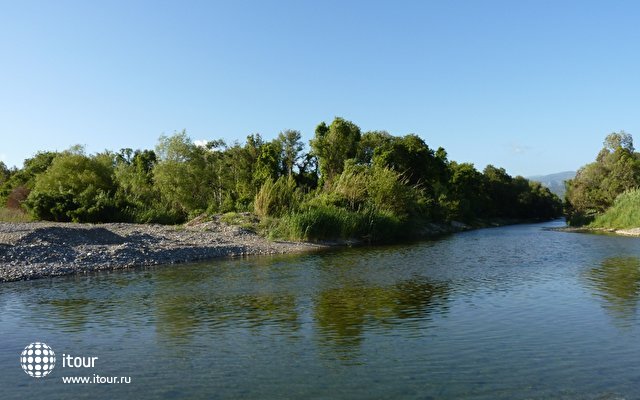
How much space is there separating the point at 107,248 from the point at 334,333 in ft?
59.5

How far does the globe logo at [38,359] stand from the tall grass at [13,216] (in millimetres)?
33787

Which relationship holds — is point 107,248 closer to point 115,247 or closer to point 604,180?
point 115,247

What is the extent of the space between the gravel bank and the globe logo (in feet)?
34.7

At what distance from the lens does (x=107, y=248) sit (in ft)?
85.8

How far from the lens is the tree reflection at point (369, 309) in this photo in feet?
39.0

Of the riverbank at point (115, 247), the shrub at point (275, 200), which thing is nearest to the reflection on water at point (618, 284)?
the riverbank at point (115, 247)

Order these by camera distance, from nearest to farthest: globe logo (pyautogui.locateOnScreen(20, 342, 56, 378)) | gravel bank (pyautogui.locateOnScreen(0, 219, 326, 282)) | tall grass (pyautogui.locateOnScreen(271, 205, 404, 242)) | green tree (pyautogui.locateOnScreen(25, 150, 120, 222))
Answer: globe logo (pyautogui.locateOnScreen(20, 342, 56, 378)), gravel bank (pyautogui.locateOnScreen(0, 219, 326, 282)), tall grass (pyautogui.locateOnScreen(271, 205, 404, 242)), green tree (pyautogui.locateOnScreen(25, 150, 120, 222))

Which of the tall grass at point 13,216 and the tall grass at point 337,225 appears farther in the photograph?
the tall grass at point 13,216

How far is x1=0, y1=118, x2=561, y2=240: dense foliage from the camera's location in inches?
1580

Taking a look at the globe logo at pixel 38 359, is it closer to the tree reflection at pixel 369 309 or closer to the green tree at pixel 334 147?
the tree reflection at pixel 369 309

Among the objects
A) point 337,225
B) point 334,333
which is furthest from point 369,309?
point 337,225

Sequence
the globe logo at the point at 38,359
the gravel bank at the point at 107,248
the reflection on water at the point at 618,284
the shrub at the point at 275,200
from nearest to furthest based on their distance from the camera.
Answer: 1. the globe logo at the point at 38,359
2. the reflection on water at the point at 618,284
3. the gravel bank at the point at 107,248
4. the shrub at the point at 275,200

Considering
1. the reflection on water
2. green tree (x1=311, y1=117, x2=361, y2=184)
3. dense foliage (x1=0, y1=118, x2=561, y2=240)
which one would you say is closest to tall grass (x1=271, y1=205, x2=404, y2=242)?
dense foliage (x1=0, y1=118, x2=561, y2=240)

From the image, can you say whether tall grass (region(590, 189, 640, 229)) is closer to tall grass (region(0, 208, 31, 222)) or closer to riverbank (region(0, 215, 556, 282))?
riverbank (region(0, 215, 556, 282))
